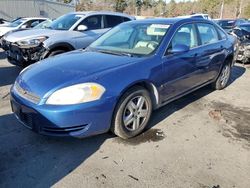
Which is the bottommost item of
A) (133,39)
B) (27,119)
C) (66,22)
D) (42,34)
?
(27,119)

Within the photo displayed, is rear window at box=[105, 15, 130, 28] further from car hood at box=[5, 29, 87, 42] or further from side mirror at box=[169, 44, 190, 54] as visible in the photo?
side mirror at box=[169, 44, 190, 54]

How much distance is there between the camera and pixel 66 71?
12.1 feet

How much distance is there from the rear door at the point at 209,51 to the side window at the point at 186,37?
0.18 metres

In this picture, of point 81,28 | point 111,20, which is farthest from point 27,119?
point 111,20

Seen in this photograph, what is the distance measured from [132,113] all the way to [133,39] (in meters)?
1.40

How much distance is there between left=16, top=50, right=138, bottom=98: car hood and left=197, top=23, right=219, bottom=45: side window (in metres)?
1.87

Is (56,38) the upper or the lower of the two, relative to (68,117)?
upper

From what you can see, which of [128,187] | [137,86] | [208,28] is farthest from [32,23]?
[128,187]

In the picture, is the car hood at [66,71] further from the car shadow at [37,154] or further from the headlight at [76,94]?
the car shadow at [37,154]

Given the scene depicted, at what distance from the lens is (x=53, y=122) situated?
10.8ft

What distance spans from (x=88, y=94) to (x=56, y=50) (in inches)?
160

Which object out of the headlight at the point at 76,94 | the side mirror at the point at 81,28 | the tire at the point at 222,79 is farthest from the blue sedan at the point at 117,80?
the side mirror at the point at 81,28

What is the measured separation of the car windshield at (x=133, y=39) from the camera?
14.2 feet

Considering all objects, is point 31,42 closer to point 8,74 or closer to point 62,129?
point 8,74
